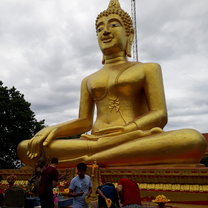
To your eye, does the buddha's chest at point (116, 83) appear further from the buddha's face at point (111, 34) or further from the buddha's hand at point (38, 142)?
the buddha's hand at point (38, 142)

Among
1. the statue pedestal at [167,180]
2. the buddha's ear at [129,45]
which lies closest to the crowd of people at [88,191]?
the statue pedestal at [167,180]

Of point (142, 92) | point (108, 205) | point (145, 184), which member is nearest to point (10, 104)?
point (142, 92)

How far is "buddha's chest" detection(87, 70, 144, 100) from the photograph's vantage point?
7109mm

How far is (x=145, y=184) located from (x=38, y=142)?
258 cm

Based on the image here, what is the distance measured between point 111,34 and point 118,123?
7.18 feet

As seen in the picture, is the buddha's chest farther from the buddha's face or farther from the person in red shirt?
the person in red shirt

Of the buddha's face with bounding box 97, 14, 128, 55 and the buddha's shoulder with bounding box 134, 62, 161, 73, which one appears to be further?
the buddha's face with bounding box 97, 14, 128, 55

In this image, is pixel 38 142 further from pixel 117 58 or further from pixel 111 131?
pixel 117 58

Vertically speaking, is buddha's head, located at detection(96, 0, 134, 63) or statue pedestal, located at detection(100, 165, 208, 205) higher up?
buddha's head, located at detection(96, 0, 134, 63)

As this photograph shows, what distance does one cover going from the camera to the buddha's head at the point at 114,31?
7.59 m

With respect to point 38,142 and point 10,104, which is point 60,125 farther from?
point 10,104

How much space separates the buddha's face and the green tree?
9.50m

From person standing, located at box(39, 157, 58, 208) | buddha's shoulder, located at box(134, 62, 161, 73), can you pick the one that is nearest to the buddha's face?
buddha's shoulder, located at box(134, 62, 161, 73)

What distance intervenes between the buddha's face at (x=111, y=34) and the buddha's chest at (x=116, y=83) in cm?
64
